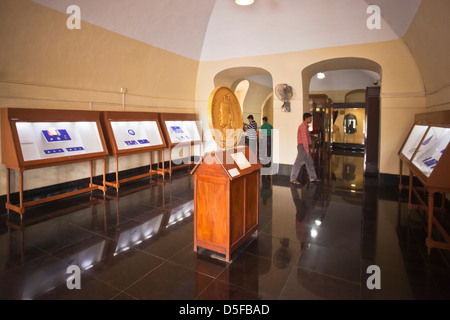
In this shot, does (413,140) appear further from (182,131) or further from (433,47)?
(182,131)

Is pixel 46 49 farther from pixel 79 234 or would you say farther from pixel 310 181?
pixel 310 181

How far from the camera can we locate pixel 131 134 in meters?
6.40

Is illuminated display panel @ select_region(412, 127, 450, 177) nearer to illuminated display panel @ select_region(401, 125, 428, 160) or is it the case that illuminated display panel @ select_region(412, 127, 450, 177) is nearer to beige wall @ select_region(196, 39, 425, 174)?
illuminated display panel @ select_region(401, 125, 428, 160)

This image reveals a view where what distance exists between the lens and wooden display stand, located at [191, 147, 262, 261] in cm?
297

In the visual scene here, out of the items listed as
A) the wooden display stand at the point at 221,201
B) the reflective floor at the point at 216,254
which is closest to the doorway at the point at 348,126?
the reflective floor at the point at 216,254

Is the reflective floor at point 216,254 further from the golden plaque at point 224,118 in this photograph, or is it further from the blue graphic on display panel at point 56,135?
the golden plaque at point 224,118

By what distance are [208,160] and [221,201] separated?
0.48 meters

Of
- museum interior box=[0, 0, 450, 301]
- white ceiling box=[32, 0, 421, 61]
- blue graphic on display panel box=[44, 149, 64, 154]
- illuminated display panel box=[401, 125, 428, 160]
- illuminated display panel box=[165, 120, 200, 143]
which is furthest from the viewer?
illuminated display panel box=[165, 120, 200, 143]

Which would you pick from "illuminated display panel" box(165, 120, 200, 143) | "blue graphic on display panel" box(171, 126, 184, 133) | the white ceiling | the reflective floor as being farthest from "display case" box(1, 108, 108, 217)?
"blue graphic on display panel" box(171, 126, 184, 133)

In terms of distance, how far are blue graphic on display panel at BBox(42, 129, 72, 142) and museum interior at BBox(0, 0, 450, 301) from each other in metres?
0.03

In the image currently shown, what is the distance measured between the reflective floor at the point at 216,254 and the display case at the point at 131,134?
1.17 m

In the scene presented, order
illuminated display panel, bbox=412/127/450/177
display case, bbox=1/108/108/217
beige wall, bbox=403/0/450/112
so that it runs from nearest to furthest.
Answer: illuminated display panel, bbox=412/127/450/177, beige wall, bbox=403/0/450/112, display case, bbox=1/108/108/217

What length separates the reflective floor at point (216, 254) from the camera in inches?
98.6

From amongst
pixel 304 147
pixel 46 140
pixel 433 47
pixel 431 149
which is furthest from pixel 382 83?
pixel 46 140
